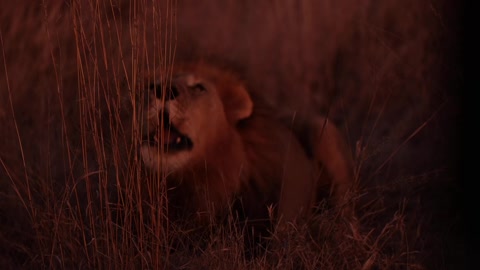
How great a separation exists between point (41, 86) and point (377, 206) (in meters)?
1.29

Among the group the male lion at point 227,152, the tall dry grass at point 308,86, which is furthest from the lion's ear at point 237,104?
the tall dry grass at point 308,86

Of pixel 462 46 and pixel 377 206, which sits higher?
pixel 462 46

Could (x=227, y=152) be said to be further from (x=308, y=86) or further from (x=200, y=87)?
(x=308, y=86)

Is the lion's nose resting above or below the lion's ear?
above

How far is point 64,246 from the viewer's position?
2971 millimetres

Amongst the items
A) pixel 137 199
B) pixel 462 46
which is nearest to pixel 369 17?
pixel 462 46

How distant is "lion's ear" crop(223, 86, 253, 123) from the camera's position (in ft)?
10.2

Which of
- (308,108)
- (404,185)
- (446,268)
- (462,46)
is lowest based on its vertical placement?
(446,268)

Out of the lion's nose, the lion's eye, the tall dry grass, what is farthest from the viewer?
the tall dry grass

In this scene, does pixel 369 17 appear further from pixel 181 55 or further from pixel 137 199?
pixel 137 199

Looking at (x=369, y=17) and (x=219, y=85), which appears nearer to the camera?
(x=219, y=85)

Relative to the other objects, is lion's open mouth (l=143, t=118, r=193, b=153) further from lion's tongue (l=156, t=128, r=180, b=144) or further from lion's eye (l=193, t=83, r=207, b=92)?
lion's eye (l=193, t=83, r=207, b=92)

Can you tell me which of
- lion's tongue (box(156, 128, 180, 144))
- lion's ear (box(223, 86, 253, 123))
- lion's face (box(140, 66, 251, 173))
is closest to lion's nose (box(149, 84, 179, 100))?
lion's face (box(140, 66, 251, 173))

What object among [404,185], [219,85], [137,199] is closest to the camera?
[137,199]
